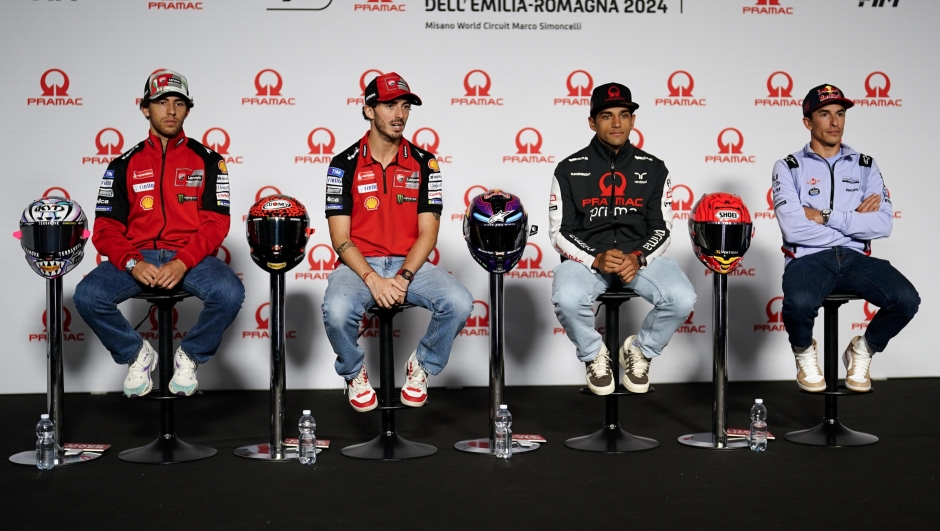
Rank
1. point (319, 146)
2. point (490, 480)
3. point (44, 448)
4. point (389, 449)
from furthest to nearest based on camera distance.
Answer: point (319, 146)
point (389, 449)
point (44, 448)
point (490, 480)

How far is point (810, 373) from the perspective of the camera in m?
3.91

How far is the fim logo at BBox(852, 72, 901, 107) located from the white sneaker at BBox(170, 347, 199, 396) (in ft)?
13.6

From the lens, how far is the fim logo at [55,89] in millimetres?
5246

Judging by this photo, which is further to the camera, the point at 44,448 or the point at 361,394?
the point at 361,394

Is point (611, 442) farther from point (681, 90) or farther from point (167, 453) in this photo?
point (681, 90)

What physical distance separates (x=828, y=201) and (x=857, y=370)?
78 centimetres

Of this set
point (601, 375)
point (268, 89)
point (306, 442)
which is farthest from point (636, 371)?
point (268, 89)

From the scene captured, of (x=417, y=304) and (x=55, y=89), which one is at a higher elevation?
(x=55, y=89)

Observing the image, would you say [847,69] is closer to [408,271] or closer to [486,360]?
[486,360]

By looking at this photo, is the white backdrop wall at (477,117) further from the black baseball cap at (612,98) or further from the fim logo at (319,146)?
the black baseball cap at (612,98)

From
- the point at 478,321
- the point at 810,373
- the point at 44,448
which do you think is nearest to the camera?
the point at 44,448

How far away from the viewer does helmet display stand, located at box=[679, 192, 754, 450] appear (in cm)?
368

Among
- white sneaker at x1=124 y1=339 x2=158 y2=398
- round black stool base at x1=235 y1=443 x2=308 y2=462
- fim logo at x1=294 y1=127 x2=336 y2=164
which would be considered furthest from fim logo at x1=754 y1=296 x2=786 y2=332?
white sneaker at x1=124 y1=339 x2=158 y2=398

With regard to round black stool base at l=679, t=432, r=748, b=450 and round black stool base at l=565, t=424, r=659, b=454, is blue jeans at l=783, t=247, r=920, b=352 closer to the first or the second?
round black stool base at l=679, t=432, r=748, b=450
